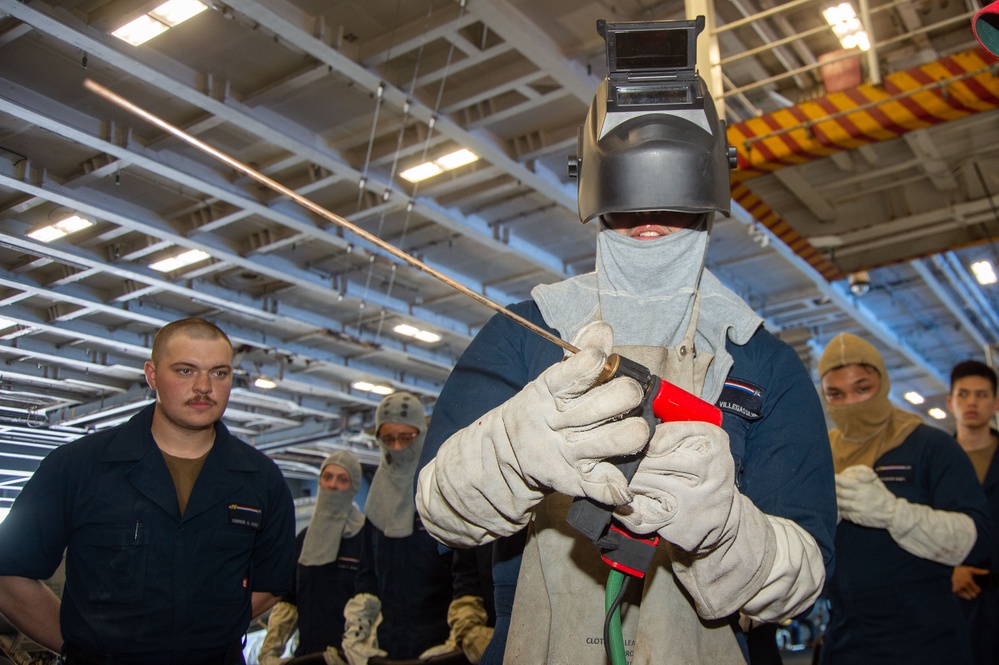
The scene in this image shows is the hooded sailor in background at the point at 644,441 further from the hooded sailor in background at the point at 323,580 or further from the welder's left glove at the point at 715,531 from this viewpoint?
the hooded sailor in background at the point at 323,580

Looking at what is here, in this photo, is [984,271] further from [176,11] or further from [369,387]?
[369,387]

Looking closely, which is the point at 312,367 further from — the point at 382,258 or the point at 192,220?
the point at 192,220

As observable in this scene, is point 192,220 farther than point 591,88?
Yes

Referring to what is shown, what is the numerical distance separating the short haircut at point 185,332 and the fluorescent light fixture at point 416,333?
11752 millimetres

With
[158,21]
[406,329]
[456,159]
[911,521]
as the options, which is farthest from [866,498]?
[406,329]

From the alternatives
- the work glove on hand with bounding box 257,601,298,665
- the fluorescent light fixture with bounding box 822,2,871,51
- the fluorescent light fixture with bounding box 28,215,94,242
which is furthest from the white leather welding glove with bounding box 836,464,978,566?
the fluorescent light fixture with bounding box 28,215,94,242

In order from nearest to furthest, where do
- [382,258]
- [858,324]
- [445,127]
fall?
[445,127] < [382,258] < [858,324]

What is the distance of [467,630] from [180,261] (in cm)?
848

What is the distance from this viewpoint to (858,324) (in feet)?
50.2

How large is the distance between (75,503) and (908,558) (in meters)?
3.11

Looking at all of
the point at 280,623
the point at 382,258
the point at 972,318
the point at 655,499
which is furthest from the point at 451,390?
the point at 972,318

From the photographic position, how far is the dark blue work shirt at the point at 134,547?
287 centimetres

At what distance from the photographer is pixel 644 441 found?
1359mm

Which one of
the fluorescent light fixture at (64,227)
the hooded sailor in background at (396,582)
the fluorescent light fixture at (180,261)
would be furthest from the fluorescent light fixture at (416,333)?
the hooded sailor in background at (396,582)
